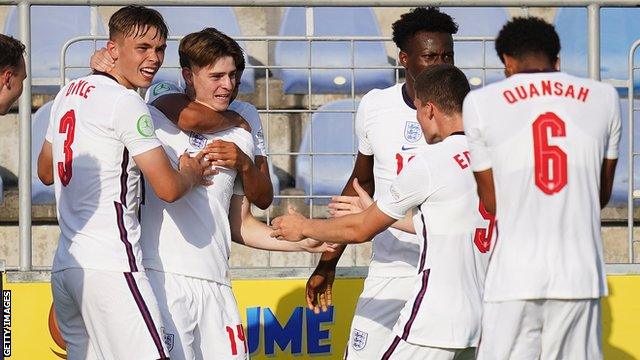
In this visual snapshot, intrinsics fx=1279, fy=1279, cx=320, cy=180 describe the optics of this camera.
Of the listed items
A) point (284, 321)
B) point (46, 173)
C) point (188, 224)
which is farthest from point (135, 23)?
point (284, 321)

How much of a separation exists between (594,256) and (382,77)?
463 cm

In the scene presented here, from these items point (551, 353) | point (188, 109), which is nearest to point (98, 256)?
point (188, 109)

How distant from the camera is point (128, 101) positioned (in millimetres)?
5559

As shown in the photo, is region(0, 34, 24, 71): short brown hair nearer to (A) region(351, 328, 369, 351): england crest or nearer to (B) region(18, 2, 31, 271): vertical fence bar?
(B) region(18, 2, 31, 271): vertical fence bar

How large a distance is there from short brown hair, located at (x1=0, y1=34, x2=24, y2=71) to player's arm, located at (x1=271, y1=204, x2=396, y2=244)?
1380 mm

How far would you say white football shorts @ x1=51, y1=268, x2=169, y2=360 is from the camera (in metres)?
5.54

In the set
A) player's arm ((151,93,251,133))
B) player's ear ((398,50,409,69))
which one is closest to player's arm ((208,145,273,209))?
player's arm ((151,93,251,133))

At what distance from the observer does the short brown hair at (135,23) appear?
19.1ft

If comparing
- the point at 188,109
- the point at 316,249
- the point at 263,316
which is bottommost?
the point at 263,316

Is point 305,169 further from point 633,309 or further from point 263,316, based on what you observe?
point 633,309

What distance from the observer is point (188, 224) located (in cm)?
599

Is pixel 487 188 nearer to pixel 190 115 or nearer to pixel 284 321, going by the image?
pixel 190 115

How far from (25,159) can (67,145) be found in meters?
1.75

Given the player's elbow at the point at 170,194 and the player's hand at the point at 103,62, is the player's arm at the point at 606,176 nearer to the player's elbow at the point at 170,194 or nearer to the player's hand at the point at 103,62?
the player's elbow at the point at 170,194
